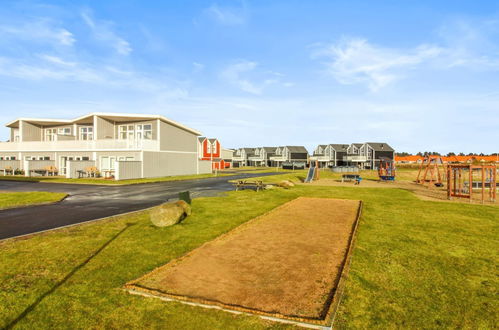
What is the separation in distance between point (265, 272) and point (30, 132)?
5032cm

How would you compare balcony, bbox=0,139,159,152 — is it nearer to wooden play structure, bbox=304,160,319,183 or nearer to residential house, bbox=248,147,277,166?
wooden play structure, bbox=304,160,319,183

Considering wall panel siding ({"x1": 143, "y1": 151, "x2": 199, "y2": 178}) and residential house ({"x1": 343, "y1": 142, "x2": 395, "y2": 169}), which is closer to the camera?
wall panel siding ({"x1": 143, "y1": 151, "x2": 199, "y2": 178})

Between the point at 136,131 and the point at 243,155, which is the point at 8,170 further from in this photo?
the point at 243,155

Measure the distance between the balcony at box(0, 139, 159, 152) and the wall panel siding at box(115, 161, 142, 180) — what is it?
2.25 m

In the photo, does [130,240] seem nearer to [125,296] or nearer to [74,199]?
[125,296]

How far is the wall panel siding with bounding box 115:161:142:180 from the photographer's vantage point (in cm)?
2975

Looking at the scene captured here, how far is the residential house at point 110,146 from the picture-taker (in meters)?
32.9

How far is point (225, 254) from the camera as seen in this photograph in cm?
784

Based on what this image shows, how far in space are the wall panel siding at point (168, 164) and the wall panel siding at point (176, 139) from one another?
91 centimetres

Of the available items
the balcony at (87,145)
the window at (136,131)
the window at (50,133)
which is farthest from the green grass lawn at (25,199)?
the window at (50,133)

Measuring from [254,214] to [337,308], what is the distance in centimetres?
859

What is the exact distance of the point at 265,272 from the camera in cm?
661

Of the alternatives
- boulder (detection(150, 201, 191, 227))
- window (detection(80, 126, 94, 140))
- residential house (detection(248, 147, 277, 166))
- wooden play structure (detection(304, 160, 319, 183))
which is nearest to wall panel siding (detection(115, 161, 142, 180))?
window (detection(80, 126, 94, 140))

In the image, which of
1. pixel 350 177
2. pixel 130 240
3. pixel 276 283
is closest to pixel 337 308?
pixel 276 283
